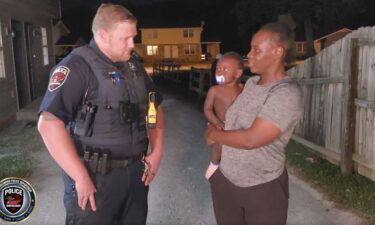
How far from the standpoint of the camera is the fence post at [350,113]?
544 cm

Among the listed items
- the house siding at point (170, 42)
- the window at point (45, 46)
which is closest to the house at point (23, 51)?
the window at point (45, 46)

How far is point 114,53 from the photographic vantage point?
2674 millimetres

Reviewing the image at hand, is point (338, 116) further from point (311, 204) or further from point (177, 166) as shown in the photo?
point (177, 166)

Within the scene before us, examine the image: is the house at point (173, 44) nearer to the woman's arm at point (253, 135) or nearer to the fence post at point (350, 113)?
the fence post at point (350, 113)

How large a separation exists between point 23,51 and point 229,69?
10030mm

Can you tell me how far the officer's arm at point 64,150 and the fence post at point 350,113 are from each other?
3944 mm

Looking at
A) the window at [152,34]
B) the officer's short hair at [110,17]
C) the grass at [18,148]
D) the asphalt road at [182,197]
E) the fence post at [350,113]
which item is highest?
the window at [152,34]

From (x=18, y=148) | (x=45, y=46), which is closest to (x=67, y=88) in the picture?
(x=18, y=148)

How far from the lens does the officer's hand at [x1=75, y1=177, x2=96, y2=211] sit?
8.18 ft

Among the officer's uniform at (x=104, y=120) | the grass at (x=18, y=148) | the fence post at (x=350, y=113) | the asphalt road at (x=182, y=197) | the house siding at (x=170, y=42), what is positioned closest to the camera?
the officer's uniform at (x=104, y=120)

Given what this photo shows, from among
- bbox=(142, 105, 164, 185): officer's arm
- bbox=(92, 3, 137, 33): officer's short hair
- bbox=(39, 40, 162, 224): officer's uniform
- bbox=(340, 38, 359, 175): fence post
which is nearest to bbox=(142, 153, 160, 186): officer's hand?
bbox=(142, 105, 164, 185): officer's arm

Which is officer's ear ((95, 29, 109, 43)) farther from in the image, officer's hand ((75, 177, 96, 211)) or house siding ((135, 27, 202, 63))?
house siding ((135, 27, 202, 63))

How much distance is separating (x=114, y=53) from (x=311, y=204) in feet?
10.2

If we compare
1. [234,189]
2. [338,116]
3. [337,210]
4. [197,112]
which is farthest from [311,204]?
[197,112]
